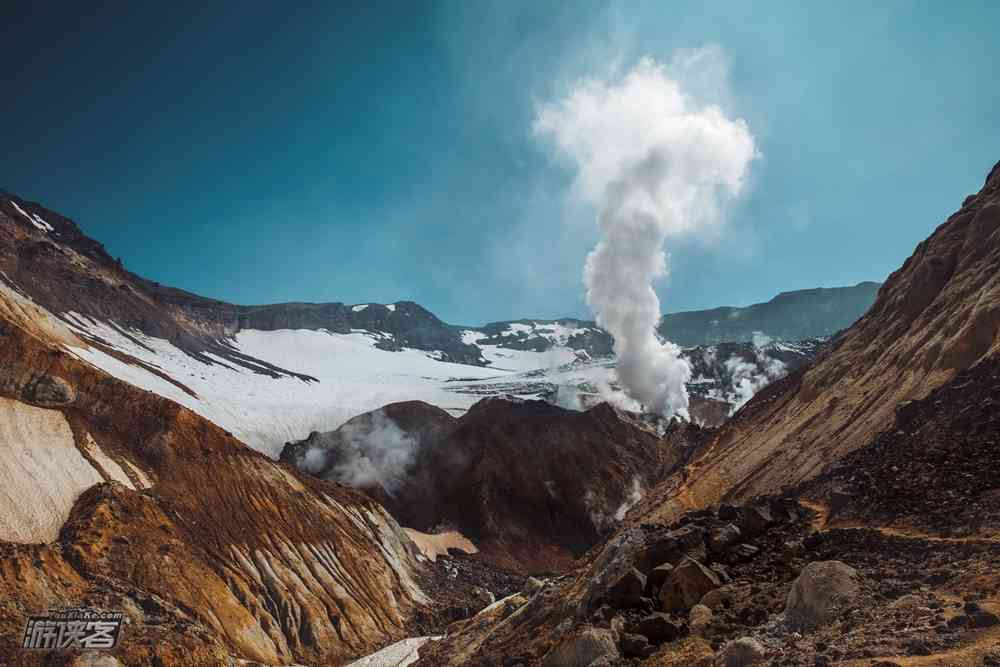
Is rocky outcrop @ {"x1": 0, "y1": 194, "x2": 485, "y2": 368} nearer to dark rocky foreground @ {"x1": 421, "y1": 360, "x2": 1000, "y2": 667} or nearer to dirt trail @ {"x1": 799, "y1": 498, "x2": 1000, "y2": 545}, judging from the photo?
dark rocky foreground @ {"x1": 421, "y1": 360, "x2": 1000, "y2": 667}

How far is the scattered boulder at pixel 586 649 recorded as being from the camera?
11.3 metres

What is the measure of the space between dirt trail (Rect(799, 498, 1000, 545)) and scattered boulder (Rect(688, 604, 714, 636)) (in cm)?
369

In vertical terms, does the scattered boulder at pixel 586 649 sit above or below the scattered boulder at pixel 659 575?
below

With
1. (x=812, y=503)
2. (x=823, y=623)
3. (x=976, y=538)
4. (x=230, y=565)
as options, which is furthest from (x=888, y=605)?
(x=230, y=565)

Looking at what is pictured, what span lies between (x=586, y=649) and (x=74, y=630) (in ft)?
66.9

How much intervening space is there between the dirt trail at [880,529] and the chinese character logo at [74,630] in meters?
23.8

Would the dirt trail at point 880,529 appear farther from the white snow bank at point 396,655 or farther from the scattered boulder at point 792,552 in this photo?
the white snow bank at point 396,655

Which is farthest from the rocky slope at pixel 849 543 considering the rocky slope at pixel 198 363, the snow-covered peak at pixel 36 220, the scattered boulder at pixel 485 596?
the snow-covered peak at pixel 36 220

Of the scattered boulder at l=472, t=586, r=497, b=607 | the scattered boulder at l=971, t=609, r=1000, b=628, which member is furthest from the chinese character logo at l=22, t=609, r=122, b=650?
the scattered boulder at l=971, t=609, r=1000, b=628

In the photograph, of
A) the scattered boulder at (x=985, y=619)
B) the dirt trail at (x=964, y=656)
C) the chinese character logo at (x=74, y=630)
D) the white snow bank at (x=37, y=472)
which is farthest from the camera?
the white snow bank at (x=37, y=472)

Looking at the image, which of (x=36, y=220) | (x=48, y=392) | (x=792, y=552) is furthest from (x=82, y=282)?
(x=792, y=552)

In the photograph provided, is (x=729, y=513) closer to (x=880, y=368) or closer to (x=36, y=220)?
(x=880, y=368)

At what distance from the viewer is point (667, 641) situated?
1075cm

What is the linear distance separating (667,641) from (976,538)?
211 inches
